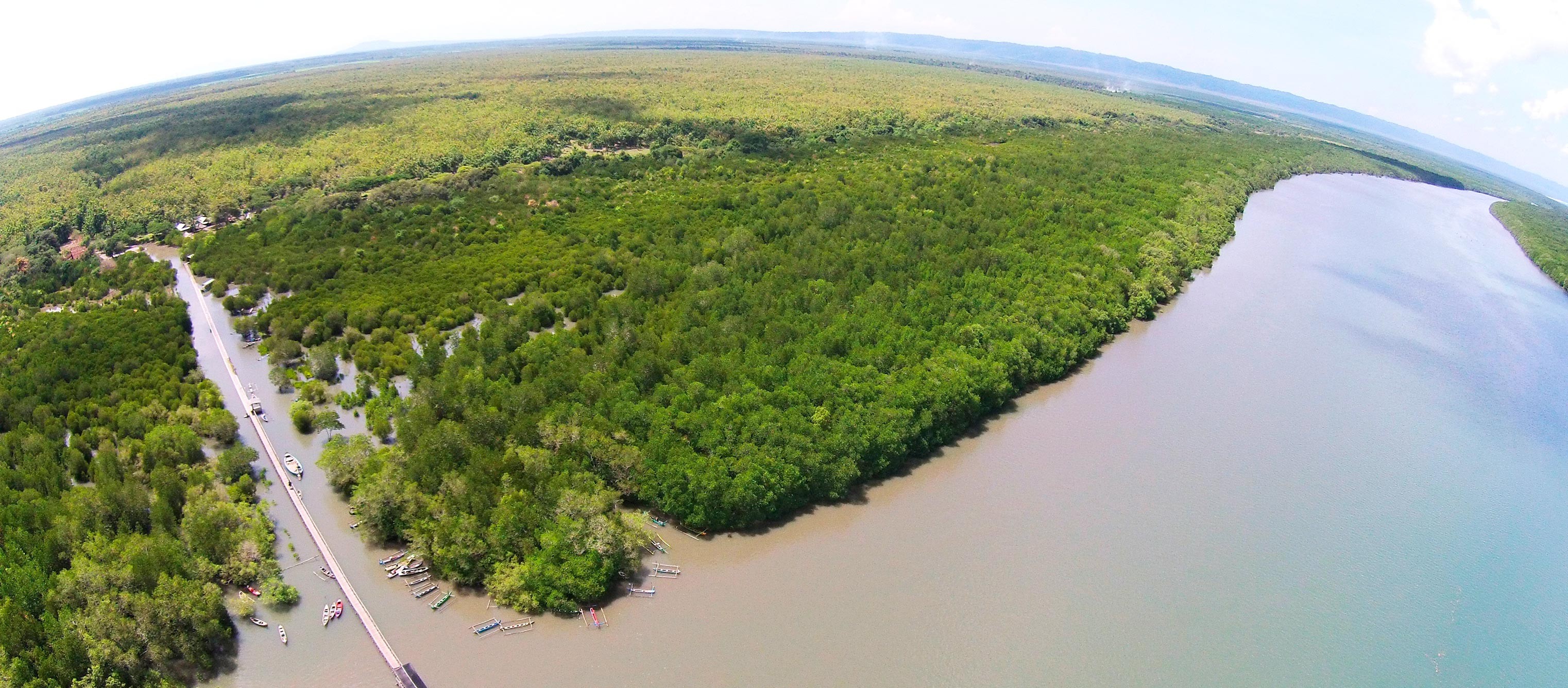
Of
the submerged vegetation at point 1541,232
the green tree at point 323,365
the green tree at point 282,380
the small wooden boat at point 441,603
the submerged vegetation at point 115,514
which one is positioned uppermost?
the submerged vegetation at point 1541,232

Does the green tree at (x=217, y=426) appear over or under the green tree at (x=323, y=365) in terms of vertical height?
under

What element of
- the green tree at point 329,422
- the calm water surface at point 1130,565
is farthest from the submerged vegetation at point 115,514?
the green tree at point 329,422

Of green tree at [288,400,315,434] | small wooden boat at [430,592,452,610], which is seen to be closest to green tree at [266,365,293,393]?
green tree at [288,400,315,434]

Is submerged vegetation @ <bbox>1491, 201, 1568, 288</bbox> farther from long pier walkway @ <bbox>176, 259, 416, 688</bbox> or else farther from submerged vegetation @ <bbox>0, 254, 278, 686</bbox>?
submerged vegetation @ <bbox>0, 254, 278, 686</bbox>

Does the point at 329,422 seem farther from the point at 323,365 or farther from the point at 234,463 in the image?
the point at 323,365

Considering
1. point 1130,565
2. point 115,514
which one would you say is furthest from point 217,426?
point 1130,565

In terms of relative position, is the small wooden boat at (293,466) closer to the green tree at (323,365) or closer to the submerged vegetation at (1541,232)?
the green tree at (323,365)
